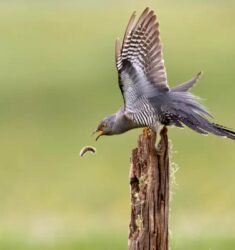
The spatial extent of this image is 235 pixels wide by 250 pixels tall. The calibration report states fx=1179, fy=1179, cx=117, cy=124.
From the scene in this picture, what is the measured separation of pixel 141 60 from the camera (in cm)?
761

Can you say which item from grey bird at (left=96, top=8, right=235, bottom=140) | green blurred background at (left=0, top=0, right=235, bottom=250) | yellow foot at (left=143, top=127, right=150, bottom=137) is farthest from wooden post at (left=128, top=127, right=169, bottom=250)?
green blurred background at (left=0, top=0, right=235, bottom=250)

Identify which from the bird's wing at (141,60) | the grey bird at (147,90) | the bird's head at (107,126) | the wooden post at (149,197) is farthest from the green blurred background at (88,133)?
the wooden post at (149,197)

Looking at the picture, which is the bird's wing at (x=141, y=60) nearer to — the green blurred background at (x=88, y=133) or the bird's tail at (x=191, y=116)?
the bird's tail at (x=191, y=116)

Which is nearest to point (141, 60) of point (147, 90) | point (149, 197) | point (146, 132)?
point (147, 90)

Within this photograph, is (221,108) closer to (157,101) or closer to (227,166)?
(227,166)

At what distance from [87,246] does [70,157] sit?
8.33 meters

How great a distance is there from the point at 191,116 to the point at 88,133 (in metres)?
14.0

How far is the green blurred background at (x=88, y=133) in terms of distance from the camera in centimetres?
1381

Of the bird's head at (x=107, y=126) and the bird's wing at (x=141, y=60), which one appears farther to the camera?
the bird's head at (x=107, y=126)

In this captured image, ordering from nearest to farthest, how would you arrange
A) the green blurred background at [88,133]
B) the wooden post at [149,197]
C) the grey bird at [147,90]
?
the wooden post at [149,197] → the grey bird at [147,90] → the green blurred background at [88,133]

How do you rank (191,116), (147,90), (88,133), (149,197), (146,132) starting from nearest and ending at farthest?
1. (149,197)
2. (146,132)
3. (147,90)
4. (191,116)
5. (88,133)

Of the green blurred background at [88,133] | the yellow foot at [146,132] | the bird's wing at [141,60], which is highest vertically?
the green blurred background at [88,133]

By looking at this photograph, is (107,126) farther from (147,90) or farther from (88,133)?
(88,133)

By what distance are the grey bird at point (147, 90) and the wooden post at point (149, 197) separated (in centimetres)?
57
